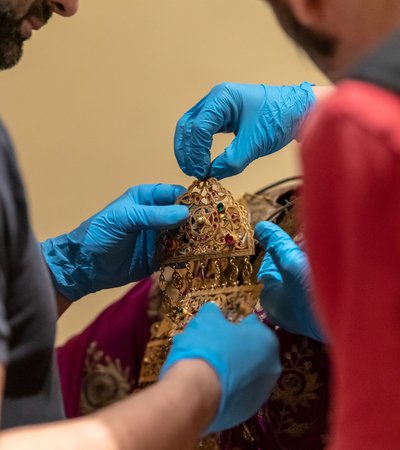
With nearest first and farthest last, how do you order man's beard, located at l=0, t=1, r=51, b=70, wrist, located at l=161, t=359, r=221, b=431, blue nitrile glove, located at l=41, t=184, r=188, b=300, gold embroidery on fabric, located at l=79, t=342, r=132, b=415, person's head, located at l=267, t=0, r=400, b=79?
1. person's head, located at l=267, t=0, r=400, b=79
2. wrist, located at l=161, t=359, r=221, b=431
3. man's beard, located at l=0, t=1, r=51, b=70
4. blue nitrile glove, located at l=41, t=184, r=188, b=300
5. gold embroidery on fabric, located at l=79, t=342, r=132, b=415

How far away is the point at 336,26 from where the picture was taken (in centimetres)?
49

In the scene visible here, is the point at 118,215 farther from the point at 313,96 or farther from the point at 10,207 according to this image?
the point at 10,207

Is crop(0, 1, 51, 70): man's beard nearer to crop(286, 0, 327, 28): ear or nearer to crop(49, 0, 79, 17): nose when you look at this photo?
crop(49, 0, 79, 17): nose

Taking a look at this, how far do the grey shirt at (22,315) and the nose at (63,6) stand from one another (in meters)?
0.42

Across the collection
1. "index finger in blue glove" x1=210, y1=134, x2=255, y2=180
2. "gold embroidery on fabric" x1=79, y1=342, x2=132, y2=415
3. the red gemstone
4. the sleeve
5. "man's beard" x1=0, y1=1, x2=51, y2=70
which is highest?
"man's beard" x1=0, y1=1, x2=51, y2=70

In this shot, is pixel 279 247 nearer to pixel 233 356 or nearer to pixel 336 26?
pixel 233 356

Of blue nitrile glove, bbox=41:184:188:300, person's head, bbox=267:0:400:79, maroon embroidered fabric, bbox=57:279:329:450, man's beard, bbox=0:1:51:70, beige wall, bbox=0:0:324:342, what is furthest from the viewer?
beige wall, bbox=0:0:324:342

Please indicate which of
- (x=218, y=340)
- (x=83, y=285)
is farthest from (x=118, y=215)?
(x=218, y=340)

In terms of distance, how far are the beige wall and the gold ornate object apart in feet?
2.09

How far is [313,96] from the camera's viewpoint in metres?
1.18

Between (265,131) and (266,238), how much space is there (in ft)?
0.59

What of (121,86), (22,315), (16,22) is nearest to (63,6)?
(16,22)

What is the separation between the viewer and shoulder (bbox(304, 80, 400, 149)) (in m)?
0.36

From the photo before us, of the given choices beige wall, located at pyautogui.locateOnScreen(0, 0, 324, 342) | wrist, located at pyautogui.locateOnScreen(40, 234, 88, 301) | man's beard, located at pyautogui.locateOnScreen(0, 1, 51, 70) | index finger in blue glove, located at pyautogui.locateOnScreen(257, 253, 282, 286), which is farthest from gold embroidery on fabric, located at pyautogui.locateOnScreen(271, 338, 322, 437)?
beige wall, located at pyautogui.locateOnScreen(0, 0, 324, 342)
